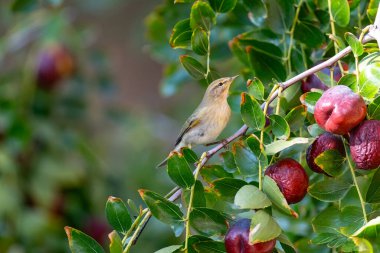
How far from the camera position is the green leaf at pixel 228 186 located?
1.01m

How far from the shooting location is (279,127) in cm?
99

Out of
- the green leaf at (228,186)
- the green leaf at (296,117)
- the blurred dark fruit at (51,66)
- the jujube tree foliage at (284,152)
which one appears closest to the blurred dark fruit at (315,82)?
the jujube tree foliage at (284,152)

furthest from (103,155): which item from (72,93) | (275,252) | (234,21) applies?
(275,252)

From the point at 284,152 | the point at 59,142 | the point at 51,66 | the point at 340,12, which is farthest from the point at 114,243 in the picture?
the point at 59,142

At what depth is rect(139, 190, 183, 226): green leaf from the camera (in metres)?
0.99

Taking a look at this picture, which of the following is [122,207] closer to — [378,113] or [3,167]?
[378,113]

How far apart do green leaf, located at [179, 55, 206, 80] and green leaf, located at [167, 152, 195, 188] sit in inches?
7.4

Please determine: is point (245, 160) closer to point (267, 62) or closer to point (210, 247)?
point (210, 247)

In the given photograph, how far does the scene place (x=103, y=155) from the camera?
3145 mm

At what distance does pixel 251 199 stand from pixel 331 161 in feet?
0.50

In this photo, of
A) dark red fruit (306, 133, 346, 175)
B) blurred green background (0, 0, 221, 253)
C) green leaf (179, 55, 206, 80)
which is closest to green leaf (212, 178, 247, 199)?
dark red fruit (306, 133, 346, 175)

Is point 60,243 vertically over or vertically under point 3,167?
under

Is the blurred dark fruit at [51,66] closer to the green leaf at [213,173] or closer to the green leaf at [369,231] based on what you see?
the green leaf at [213,173]

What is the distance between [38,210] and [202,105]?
3.35 feet
